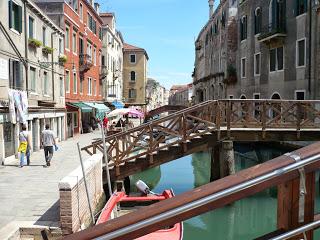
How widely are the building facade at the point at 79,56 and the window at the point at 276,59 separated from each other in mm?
→ 12404

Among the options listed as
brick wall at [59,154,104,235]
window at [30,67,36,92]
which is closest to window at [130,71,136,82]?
window at [30,67,36,92]

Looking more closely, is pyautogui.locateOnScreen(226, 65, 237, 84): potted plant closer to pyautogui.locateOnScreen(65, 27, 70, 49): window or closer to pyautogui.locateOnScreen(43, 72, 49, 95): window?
pyautogui.locateOnScreen(65, 27, 70, 49): window

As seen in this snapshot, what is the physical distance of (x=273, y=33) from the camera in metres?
22.0

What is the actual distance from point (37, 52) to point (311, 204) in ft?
60.6

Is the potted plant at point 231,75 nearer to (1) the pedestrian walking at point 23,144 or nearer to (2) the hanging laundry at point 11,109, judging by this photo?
(2) the hanging laundry at point 11,109

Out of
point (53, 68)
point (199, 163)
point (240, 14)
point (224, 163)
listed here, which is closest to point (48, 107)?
point (53, 68)

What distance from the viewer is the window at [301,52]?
65.0 feet

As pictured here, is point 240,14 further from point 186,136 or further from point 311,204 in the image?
point 311,204

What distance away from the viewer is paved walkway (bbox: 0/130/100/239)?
24.3ft

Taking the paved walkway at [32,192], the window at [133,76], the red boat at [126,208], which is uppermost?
the window at [133,76]

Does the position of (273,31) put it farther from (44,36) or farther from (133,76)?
(133,76)

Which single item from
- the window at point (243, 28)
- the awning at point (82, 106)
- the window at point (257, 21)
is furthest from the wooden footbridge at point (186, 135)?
the window at point (243, 28)

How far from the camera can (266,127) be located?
13469 millimetres

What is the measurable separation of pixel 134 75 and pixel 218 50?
2542 cm
